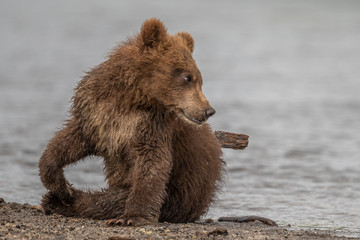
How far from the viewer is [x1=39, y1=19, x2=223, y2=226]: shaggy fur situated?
6.79m

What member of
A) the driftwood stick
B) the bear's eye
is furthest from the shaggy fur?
the driftwood stick

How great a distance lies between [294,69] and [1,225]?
19.3 meters

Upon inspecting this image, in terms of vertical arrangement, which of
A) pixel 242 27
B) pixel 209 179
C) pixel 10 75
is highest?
pixel 242 27

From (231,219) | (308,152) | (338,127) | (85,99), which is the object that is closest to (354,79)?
(338,127)

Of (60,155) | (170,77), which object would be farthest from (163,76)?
(60,155)

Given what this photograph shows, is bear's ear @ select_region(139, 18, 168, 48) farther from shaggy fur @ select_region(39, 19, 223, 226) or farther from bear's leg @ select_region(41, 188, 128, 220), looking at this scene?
bear's leg @ select_region(41, 188, 128, 220)

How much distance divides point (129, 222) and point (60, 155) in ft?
3.35

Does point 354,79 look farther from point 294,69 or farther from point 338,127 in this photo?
point 338,127

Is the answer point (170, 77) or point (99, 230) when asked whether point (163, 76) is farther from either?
point (99, 230)

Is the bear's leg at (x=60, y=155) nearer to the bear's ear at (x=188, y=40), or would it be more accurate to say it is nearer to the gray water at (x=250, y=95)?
the gray water at (x=250, y=95)

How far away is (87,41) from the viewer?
3025 centimetres

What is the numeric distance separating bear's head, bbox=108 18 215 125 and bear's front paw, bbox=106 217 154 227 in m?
0.99

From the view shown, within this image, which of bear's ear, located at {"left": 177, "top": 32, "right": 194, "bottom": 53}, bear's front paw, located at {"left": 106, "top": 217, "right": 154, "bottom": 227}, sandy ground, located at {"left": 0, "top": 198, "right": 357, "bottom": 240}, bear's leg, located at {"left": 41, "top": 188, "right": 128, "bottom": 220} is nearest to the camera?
sandy ground, located at {"left": 0, "top": 198, "right": 357, "bottom": 240}

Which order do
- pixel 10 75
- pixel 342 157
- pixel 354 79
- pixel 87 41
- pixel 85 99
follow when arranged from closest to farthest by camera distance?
pixel 85 99 → pixel 342 157 → pixel 10 75 → pixel 354 79 → pixel 87 41
